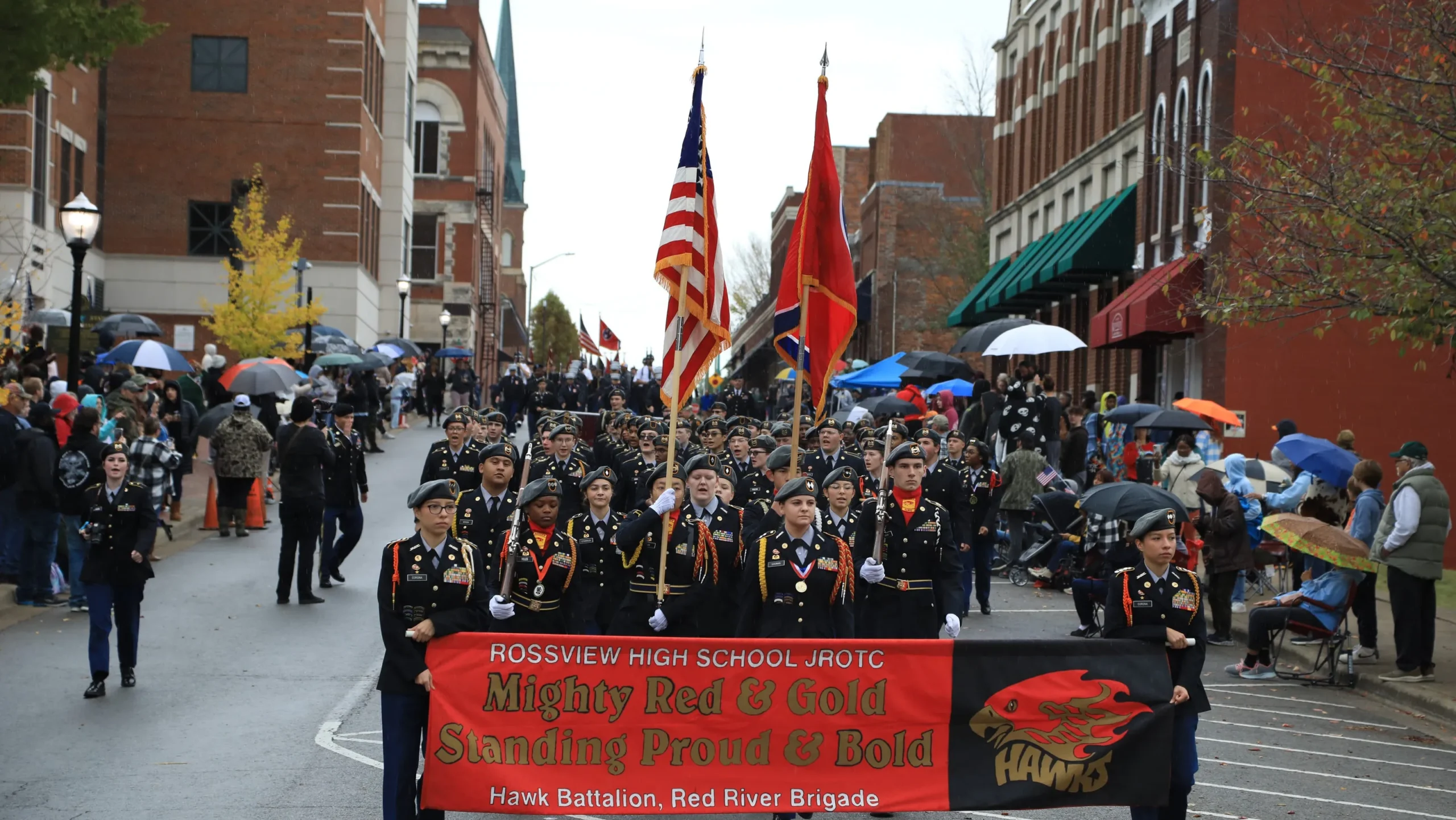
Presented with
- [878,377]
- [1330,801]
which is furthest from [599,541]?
[878,377]

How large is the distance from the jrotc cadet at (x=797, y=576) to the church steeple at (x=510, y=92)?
11917 centimetres

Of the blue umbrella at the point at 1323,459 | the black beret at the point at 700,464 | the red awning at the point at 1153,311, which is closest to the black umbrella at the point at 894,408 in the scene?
the red awning at the point at 1153,311

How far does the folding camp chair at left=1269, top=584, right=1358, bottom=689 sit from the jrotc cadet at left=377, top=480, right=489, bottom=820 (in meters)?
8.89

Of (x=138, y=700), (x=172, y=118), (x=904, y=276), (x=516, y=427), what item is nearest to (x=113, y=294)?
(x=172, y=118)

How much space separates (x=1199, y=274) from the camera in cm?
2717

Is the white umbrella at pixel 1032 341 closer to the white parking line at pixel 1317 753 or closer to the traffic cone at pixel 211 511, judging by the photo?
the traffic cone at pixel 211 511

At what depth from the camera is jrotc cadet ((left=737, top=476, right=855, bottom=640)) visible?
30.9 ft

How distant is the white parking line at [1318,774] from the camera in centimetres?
1045

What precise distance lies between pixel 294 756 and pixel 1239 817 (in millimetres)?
5877

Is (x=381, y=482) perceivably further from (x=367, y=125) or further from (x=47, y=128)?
(x=367, y=125)

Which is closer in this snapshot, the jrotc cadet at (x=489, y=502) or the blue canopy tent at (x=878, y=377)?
the jrotc cadet at (x=489, y=502)

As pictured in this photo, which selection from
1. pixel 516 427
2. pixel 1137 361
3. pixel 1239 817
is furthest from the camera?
pixel 516 427

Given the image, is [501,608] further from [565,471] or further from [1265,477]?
[1265,477]

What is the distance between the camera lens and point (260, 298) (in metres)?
41.4
